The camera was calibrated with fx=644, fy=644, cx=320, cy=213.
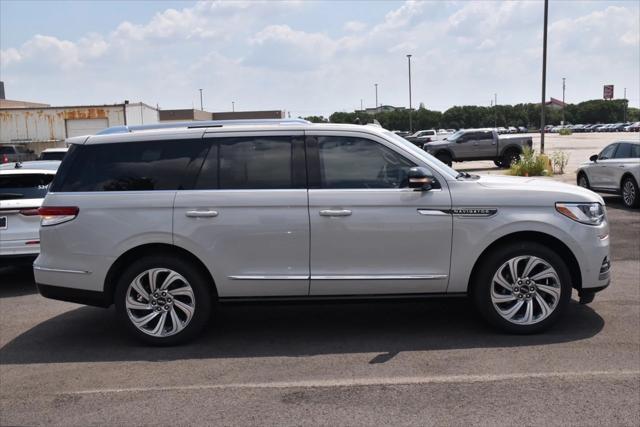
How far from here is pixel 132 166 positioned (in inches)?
218

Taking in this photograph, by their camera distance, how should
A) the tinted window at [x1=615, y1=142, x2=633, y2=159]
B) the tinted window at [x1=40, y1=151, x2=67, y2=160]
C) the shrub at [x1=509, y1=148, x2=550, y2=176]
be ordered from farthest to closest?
the shrub at [x1=509, y1=148, x2=550, y2=176] → the tinted window at [x1=40, y1=151, x2=67, y2=160] → the tinted window at [x1=615, y1=142, x2=633, y2=159]

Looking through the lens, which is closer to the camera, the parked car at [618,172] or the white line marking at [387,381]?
the white line marking at [387,381]

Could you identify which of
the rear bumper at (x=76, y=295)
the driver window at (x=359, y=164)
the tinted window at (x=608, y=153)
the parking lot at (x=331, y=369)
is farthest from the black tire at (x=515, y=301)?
the tinted window at (x=608, y=153)

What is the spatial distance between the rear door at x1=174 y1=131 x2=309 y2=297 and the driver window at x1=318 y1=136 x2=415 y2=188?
0.21 m

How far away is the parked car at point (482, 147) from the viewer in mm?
28672

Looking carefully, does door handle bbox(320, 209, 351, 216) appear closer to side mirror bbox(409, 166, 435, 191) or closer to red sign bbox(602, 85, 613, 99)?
side mirror bbox(409, 166, 435, 191)

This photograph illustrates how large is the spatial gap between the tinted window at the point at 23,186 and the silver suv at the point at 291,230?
254 centimetres

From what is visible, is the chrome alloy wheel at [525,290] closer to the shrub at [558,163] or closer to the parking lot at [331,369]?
the parking lot at [331,369]

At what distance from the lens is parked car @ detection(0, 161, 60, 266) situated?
7.52 meters

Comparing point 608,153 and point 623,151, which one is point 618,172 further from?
point 608,153

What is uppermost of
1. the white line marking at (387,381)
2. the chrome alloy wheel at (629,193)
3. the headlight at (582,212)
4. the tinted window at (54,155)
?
the tinted window at (54,155)

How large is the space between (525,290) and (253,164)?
101 inches

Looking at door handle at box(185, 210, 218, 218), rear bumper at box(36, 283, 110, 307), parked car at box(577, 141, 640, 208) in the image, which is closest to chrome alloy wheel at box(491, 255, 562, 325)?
door handle at box(185, 210, 218, 218)

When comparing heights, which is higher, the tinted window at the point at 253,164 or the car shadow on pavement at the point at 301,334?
the tinted window at the point at 253,164
